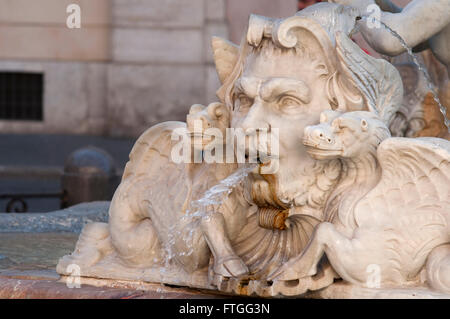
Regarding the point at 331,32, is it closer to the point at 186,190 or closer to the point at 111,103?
the point at 186,190

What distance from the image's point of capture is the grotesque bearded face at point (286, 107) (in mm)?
3773

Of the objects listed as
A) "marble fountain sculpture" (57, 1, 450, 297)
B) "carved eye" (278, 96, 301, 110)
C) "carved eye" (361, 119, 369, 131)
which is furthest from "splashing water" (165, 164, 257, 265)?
"carved eye" (361, 119, 369, 131)

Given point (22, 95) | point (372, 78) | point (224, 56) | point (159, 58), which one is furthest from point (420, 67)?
point (22, 95)

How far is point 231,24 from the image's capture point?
47.8ft

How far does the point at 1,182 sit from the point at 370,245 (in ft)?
28.4

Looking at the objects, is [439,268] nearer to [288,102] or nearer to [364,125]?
[364,125]

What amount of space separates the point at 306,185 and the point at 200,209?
1.58 ft

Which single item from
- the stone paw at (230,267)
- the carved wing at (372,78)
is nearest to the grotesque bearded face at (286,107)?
the carved wing at (372,78)

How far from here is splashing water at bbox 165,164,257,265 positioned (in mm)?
4027

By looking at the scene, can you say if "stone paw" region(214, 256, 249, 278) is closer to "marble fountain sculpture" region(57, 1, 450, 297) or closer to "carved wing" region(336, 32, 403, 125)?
"marble fountain sculpture" region(57, 1, 450, 297)

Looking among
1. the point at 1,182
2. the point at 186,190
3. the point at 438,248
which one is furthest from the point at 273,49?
the point at 1,182

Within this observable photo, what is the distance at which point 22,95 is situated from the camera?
15.0 metres

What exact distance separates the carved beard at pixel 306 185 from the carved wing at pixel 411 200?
8.5 inches

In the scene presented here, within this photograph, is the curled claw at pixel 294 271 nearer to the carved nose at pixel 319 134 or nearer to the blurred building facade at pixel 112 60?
the carved nose at pixel 319 134
